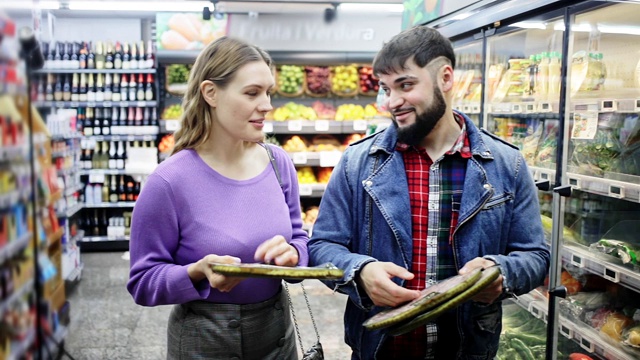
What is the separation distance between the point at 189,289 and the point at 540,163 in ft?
8.00

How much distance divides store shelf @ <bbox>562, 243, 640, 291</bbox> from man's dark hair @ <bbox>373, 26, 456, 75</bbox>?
1.41 m

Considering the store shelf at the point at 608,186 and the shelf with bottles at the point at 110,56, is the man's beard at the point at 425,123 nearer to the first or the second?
the store shelf at the point at 608,186

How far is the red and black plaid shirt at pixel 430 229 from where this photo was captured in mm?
1568

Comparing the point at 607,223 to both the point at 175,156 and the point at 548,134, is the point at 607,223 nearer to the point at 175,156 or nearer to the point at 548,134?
the point at 548,134

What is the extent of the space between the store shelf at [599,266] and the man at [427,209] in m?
1.03

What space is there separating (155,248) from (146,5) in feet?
19.2

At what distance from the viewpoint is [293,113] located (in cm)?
700

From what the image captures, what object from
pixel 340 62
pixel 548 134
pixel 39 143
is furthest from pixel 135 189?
pixel 39 143

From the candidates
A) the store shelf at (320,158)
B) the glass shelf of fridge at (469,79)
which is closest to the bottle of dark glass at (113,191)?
the store shelf at (320,158)

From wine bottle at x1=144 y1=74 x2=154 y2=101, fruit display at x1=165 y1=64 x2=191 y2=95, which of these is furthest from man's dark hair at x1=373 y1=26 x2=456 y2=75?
wine bottle at x1=144 y1=74 x2=154 y2=101

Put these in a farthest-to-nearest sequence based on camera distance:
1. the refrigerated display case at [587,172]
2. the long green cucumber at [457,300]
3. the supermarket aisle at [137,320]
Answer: the supermarket aisle at [137,320] → the refrigerated display case at [587,172] → the long green cucumber at [457,300]

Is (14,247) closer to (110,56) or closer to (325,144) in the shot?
(325,144)

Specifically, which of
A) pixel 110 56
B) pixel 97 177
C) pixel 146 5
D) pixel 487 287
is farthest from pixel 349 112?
pixel 487 287

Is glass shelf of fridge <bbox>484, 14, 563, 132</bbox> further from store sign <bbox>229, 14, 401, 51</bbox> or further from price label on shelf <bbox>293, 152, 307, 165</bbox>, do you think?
store sign <bbox>229, 14, 401, 51</bbox>
